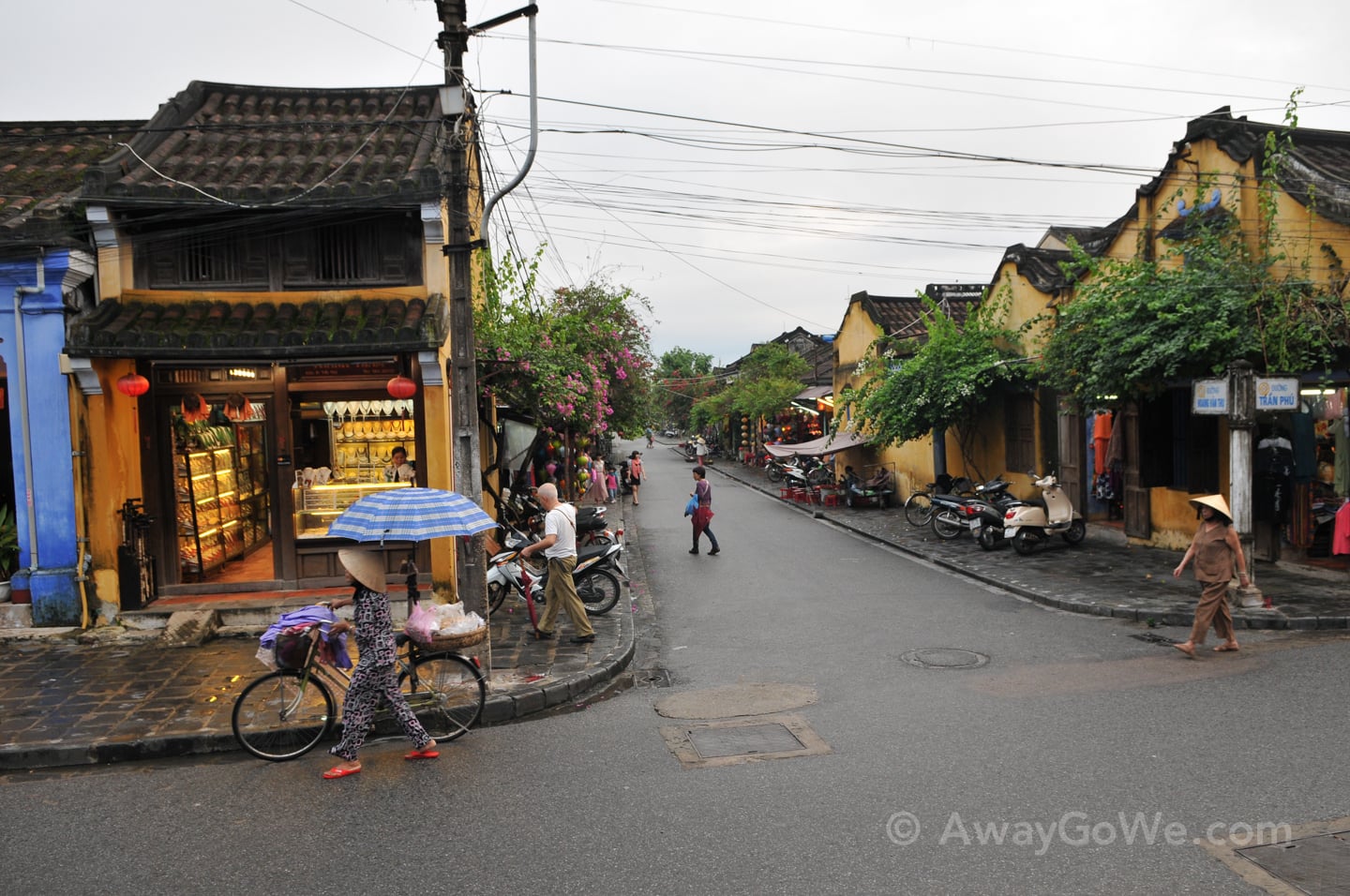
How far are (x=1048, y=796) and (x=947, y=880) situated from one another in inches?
52.3

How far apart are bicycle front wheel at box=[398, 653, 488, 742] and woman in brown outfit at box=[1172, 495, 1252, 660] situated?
22.1 ft

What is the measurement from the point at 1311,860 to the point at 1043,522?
1184 centimetres

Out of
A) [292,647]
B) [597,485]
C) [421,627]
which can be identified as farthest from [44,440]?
[597,485]

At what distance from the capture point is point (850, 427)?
30.5m

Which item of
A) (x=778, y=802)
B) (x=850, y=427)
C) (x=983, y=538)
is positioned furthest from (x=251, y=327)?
(x=850, y=427)

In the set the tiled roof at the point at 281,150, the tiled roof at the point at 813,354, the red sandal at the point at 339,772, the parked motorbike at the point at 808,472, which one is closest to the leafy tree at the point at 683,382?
the tiled roof at the point at 813,354

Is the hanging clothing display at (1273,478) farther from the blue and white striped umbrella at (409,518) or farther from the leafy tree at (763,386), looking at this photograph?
the leafy tree at (763,386)

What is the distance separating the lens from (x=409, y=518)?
7324 mm

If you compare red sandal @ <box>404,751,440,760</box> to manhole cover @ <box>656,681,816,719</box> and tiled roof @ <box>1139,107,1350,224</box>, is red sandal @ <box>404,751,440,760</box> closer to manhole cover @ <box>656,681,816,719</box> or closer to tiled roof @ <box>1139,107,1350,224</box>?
manhole cover @ <box>656,681,816,719</box>

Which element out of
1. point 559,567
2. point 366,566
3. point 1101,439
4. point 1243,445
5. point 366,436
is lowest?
point 559,567

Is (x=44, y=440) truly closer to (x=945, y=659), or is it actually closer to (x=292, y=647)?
(x=292, y=647)

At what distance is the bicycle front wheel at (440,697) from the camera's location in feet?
24.4

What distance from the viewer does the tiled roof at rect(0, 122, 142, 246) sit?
10.5 m

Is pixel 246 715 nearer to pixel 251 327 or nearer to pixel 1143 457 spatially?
pixel 251 327
